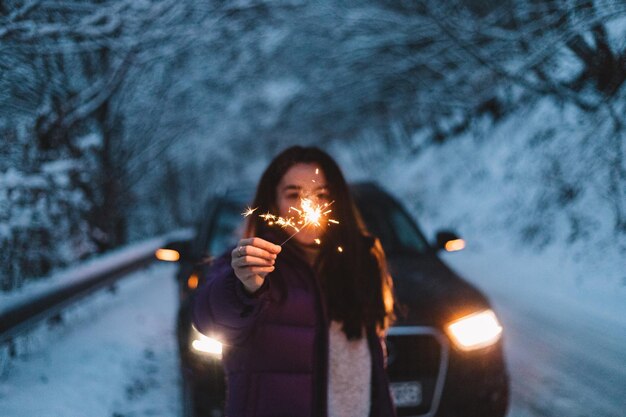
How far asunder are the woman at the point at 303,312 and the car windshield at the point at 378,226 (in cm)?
199

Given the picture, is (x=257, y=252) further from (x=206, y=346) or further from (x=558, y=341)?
(x=558, y=341)

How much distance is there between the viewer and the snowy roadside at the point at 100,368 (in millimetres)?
3961

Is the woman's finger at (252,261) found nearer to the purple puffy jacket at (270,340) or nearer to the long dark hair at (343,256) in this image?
the purple puffy jacket at (270,340)

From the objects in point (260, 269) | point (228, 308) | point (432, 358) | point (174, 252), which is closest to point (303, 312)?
point (228, 308)

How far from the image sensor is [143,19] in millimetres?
5848

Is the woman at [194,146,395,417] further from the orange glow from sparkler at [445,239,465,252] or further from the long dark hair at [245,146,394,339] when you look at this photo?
the orange glow from sparkler at [445,239,465,252]

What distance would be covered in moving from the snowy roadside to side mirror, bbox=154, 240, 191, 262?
Result: 1254mm

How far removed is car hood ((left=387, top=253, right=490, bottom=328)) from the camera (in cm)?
303

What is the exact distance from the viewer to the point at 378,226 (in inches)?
175

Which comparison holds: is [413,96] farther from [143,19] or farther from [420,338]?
[420,338]

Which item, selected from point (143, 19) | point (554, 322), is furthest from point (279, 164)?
point (554, 322)

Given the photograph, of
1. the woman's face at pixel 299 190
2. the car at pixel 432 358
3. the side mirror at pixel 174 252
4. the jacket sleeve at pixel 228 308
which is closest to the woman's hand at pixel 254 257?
the jacket sleeve at pixel 228 308

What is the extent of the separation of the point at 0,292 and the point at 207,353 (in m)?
5.10

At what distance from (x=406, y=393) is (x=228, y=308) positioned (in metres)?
1.62
